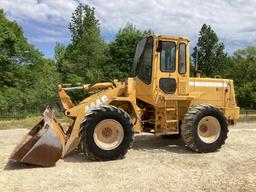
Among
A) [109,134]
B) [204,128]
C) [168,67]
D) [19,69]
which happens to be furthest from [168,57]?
[19,69]

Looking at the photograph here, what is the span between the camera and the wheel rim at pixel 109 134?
9922 millimetres

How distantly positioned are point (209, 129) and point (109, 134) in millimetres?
2772

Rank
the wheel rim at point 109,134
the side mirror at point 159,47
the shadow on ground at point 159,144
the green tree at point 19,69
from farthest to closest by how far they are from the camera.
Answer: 1. the green tree at point 19,69
2. the shadow on ground at point 159,144
3. the side mirror at point 159,47
4. the wheel rim at point 109,134

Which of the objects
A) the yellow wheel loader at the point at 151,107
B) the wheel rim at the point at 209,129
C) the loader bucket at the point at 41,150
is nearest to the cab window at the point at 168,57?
the yellow wheel loader at the point at 151,107

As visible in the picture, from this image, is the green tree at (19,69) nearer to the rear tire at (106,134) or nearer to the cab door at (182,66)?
the cab door at (182,66)

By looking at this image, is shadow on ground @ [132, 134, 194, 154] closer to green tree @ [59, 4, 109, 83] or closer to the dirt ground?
the dirt ground

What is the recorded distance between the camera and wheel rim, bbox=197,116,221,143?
442 inches

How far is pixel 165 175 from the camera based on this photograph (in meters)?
8.52

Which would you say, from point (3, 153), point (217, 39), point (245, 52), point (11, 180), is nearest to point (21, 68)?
point (217, 39)

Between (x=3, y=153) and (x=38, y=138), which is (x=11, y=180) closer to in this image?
(x=38, y=138)

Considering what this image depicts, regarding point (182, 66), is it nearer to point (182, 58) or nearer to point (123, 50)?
point (182, 58)

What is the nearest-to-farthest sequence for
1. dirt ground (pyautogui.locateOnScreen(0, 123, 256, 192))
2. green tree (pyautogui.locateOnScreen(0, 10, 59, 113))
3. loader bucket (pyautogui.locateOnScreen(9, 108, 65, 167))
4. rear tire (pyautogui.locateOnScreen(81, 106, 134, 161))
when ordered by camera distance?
dirt ground (pyautogui.locateOnScreen(0, 123, 256, 192)) < loader bucket (pyautogui.locateOnScreen(9, 108, 65, 167)) < rear tire (pyautogui.locateOnScreen(81, 106, 134, 161)) < green tree (pyautogui.locateOnScreen(0, 10, 59, 113))

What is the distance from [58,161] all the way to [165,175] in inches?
95.9

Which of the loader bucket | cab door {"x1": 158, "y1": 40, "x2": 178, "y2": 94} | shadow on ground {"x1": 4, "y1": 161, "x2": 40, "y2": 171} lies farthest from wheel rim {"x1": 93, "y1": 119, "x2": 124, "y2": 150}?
cab door {"x1": 158, "y1": 40, "x2": 178, "y2": 94}
